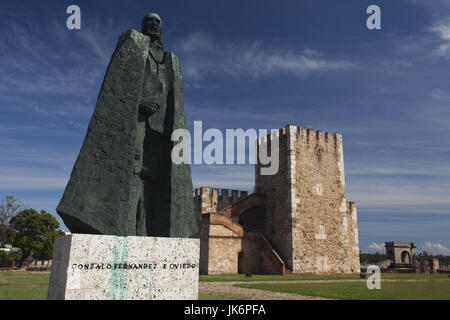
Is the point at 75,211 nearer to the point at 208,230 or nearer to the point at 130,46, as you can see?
the point at 130,46

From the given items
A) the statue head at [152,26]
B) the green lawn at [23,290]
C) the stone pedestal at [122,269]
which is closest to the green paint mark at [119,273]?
the stone pedestal at [122,269]

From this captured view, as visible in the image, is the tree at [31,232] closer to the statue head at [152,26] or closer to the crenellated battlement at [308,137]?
the crenellated battlement at [308,137]

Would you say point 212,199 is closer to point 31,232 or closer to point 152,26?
point 31,232

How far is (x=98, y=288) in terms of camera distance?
2684mm

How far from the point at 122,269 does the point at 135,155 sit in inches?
43.9

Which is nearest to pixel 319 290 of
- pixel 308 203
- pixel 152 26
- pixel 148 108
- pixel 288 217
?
pixel 148 108

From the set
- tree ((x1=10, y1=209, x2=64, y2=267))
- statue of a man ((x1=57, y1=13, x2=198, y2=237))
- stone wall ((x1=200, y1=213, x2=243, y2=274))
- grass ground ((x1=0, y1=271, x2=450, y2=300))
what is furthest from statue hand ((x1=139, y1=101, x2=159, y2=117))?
tree ((x1=10, y1=209, x2=64, y2=267))

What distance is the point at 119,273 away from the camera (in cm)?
280

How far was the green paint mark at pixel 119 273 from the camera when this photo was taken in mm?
2746

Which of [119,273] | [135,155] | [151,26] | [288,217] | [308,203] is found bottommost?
[119,273]

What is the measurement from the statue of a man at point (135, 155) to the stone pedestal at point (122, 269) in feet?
0.69

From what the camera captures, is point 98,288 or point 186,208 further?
point 186,208

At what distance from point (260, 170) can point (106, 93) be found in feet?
82.0
